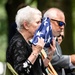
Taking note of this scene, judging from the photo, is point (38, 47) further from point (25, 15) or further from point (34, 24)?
point (25, 15)

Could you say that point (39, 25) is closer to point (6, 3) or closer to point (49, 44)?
point (49, 44)

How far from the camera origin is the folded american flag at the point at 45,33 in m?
6.27

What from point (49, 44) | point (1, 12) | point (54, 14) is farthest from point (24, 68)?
point (1, 12)

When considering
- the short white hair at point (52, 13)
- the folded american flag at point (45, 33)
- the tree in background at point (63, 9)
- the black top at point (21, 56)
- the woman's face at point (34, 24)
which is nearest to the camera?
the black top at point (21, 56)

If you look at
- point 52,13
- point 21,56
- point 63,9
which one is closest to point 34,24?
point 21,56

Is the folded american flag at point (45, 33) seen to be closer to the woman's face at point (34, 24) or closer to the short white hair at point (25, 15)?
the woman's face at point (34, 24)

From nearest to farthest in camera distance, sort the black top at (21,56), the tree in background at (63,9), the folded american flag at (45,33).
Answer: the black top at (21,56) < the folded american flag at (45,33) < the tree in background at (63,9)

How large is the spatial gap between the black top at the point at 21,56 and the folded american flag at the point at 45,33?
152 mm

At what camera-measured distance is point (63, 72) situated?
750cm

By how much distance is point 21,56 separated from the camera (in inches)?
243

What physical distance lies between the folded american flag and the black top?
6.0 inches

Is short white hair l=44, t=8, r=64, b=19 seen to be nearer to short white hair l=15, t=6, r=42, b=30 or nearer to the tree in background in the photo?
short white hair l=15, t=6, r=42, b=30

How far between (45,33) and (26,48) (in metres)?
0.31

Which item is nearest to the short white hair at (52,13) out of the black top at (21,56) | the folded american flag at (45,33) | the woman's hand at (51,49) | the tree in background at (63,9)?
the woman's hand at (51,49)
